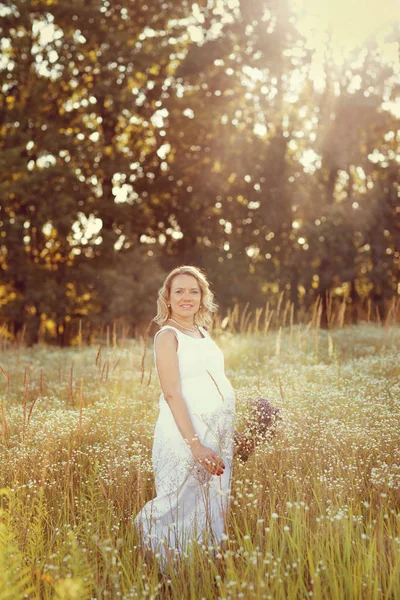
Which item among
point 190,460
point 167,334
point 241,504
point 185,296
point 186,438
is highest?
point 185,296

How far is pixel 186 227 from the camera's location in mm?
22516

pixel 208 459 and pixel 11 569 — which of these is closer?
pixel 11 569

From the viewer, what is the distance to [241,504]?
14.0ft

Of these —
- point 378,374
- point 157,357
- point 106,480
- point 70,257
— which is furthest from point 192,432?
point 70,257

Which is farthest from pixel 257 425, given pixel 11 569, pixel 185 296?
pixel 11 569

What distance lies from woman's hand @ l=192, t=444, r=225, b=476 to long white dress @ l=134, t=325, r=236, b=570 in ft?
0.47

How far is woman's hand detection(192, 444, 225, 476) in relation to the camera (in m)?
3.63

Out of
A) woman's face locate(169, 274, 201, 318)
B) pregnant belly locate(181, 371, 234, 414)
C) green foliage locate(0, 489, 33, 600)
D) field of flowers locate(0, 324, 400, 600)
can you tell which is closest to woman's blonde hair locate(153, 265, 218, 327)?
woman's face locate(169, 274, 201, 318)

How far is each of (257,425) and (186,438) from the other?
2.93ft

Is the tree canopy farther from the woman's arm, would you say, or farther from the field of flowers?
the woman's arm

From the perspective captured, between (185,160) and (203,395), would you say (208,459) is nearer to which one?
(203,395)

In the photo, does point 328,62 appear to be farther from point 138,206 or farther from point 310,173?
point 138,206

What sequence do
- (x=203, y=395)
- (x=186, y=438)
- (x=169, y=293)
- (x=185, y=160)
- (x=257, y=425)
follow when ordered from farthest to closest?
(x=185, y=160)
(x=257, y=425)
(x=169, y=293)
(x=203, y=395)
(x=186, y=438)

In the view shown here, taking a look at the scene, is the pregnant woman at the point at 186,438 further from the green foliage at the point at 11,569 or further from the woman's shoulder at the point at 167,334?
the green foliage at the point at 11,569
